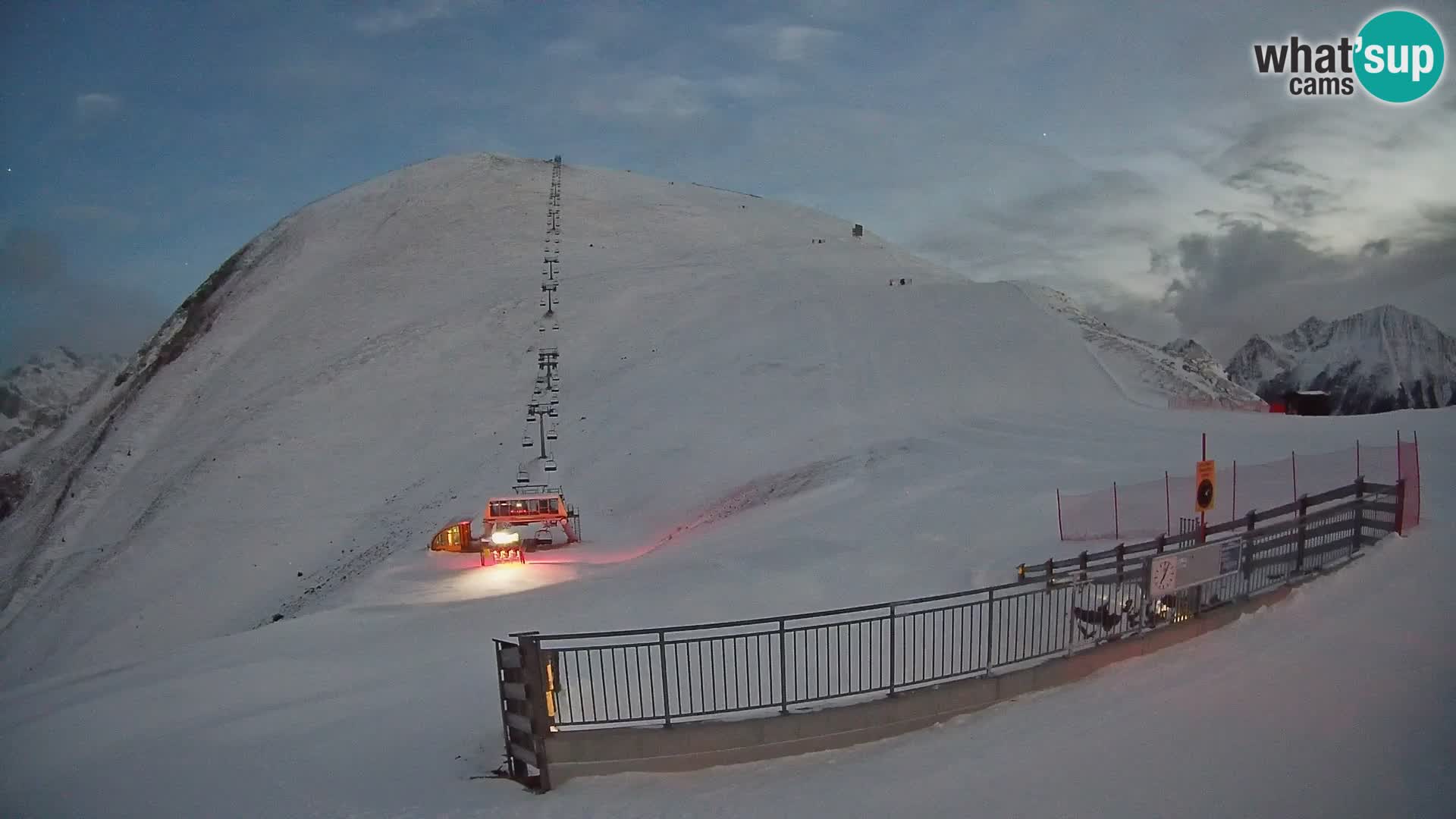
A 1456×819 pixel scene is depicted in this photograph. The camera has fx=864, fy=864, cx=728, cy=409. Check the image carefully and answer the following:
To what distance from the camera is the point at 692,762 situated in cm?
862

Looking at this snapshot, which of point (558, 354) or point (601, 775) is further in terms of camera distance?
point (558, 354)

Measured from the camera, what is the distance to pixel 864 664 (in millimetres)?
12500

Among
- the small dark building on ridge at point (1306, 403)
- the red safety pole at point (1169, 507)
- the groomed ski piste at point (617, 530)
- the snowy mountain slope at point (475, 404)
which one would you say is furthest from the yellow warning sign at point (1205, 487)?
the small dark building on ridge at point (1306, 403)

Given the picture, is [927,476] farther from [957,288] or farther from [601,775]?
[957,288]

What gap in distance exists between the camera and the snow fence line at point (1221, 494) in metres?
18.8

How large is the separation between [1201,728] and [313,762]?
9188mm

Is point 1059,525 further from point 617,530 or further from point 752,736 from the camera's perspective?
point 617,530

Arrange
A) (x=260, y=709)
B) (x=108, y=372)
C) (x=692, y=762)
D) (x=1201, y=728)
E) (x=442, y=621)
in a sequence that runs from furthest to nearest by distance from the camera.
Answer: (x=108, y=372), (x=442, y=621), (x=260, y=709), (x=692, y=762), (x=1201, y=728)

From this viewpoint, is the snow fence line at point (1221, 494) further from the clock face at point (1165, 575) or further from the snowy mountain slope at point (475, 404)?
the clock face at point (1165, 575)

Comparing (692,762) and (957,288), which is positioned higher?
(957,288)

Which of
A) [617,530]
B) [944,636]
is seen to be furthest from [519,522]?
[944,636]

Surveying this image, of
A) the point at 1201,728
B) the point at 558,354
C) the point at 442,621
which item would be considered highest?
the point at 558,354

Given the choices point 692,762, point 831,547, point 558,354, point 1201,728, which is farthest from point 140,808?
point 558,354

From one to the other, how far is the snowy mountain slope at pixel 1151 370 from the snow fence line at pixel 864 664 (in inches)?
1078
